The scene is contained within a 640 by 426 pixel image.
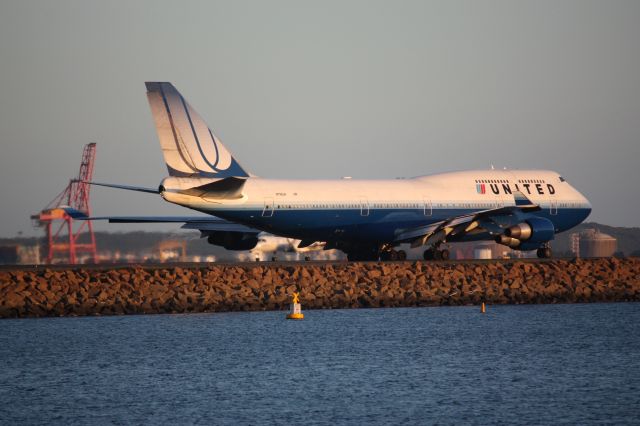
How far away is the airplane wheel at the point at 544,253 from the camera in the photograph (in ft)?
229

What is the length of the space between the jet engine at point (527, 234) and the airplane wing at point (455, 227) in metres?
0.84

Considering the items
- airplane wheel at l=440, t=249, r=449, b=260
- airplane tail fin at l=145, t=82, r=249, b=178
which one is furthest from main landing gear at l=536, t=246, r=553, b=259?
airplane tail fin at l=145, t=82, r=249, b=178

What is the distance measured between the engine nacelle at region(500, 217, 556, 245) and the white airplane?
0.18ft

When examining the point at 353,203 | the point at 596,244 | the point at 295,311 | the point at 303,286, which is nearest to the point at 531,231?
the point at 353,203

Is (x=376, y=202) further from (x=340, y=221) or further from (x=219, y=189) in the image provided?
(x=219, y=189)

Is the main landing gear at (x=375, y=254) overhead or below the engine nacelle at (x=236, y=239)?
below

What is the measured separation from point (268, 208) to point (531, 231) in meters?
14.7

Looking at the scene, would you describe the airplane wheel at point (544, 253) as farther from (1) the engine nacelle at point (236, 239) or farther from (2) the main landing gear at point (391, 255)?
(1) the engine nacelle at point (236, 239)

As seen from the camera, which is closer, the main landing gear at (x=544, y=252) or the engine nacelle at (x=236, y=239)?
the engine nacelle at (x=236, y=239)

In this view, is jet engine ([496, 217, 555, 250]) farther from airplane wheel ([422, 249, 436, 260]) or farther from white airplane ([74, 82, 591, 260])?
airplane wheel ([422, 249, 436, 260])

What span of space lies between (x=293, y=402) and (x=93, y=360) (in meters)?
10.9

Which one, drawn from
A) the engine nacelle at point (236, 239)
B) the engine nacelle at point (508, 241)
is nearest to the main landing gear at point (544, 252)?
the engine nacelle at point (508, 241)

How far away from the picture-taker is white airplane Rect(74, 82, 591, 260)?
2389 inches

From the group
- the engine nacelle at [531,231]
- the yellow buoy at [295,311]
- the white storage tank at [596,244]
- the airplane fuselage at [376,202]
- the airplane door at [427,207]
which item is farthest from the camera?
the white storage tank at [596,244]
